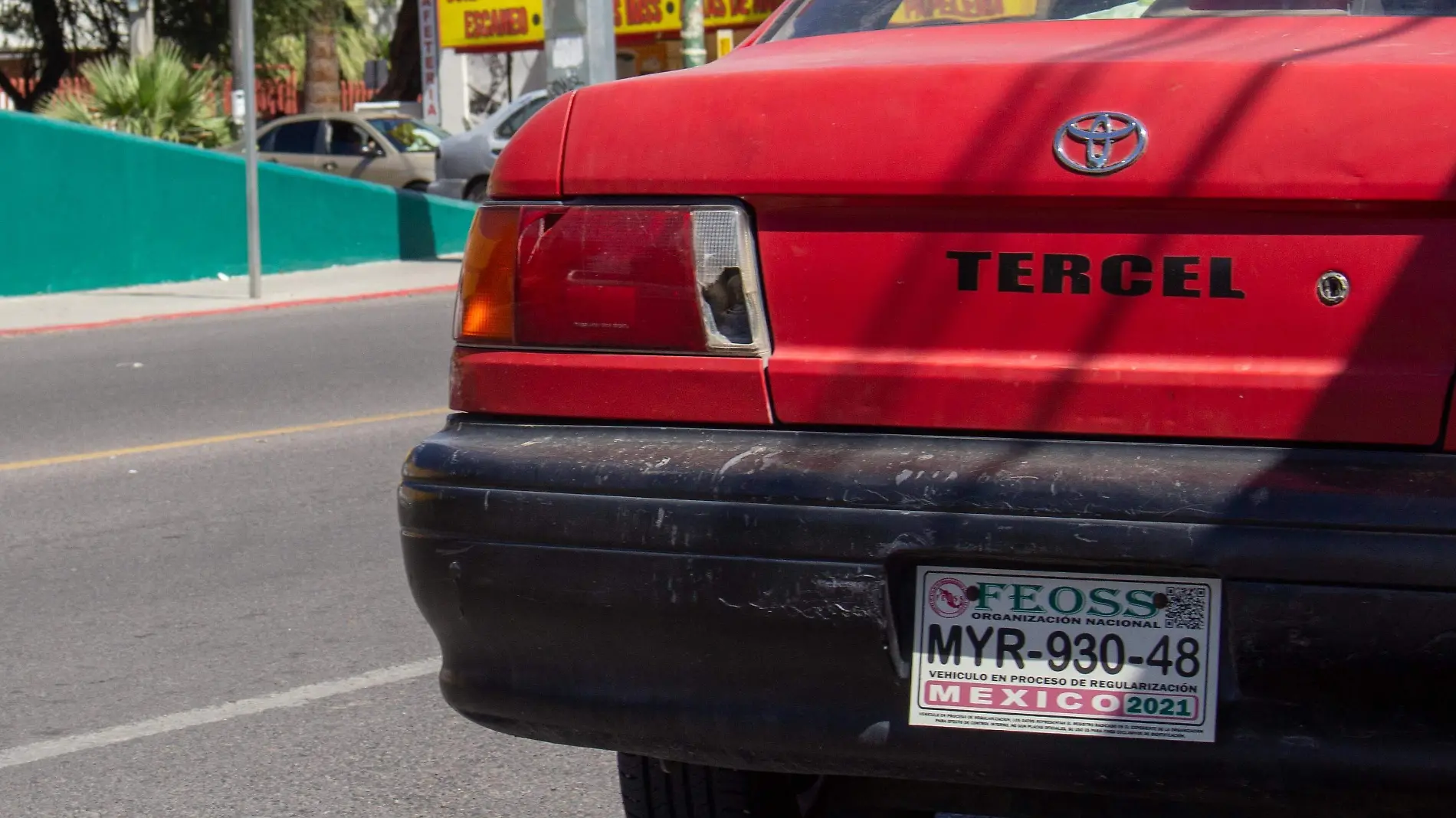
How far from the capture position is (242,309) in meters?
14.2

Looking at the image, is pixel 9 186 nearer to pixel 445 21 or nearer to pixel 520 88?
pixel 445 21

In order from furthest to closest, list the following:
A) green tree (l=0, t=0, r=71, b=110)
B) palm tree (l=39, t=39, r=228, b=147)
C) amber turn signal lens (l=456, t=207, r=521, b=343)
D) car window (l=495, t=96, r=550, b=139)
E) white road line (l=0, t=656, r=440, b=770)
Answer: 1. green tree (l=0, t=0, r=71, b=110)
2. car window (l=495, t=96, r=550, b=139)
3. palm tree (l=39, t=39, r=228, b=147)
4. white road line (l=0, t=656, r=440, b=770)
5. amber turn signal lens (l=456, t=207, r=521, b=343)

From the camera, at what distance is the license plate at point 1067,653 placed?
2.46 meters

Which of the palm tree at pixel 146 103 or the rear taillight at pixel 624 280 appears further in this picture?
the palm tree at pixel 146 103

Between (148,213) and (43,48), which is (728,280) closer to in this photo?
(148,213)

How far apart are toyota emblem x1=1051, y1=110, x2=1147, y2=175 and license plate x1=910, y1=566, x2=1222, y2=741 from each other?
574 millimetres

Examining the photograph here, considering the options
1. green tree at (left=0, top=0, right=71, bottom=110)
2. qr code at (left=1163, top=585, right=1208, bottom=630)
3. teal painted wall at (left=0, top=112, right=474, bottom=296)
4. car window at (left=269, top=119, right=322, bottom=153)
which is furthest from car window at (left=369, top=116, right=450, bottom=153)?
qr code at (left=1163, top=585, right=1208, bottom=630)

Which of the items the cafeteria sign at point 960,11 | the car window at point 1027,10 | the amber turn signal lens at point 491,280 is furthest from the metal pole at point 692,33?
the amber turn signal lens at point 491,280

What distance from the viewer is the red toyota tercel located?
2430mm

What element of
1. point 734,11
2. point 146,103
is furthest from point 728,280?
point 734,11

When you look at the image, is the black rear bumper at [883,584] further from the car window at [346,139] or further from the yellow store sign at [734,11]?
the yellow store sign at [734,11]

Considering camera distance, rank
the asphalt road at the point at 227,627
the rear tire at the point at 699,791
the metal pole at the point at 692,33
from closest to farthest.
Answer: the rear tire at the point at 699,791
the asphalt road at the point at 227,627
the metal pole at the point at 692,33

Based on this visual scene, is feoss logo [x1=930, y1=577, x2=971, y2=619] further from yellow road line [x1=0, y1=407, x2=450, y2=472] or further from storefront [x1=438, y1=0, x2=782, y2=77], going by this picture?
storefront [x1=438, y1=0, x2=782, y2=77]

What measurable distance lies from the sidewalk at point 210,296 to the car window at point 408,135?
560 centimetres
